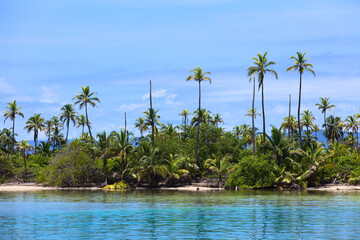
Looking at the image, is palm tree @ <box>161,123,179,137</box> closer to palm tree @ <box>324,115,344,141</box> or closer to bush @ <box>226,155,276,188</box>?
bush @ <box>226,155,276,188</box>

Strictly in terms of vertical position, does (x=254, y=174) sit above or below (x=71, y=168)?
below

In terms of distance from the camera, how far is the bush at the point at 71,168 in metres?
61.9

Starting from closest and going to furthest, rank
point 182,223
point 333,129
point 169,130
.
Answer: point 182,223 → point 169,130 → point 333,129

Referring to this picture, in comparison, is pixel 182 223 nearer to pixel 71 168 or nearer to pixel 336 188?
pixel 336 188

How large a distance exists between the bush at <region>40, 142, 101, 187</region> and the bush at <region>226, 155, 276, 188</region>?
20.8m

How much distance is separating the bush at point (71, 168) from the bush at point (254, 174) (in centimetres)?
2081

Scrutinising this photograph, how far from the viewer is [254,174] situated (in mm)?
55188

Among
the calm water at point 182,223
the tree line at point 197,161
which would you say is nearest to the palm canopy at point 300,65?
the tree line at point 197,161

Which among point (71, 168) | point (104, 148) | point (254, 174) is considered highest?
point (104, 148)

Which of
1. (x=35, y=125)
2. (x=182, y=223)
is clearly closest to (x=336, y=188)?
(x=182, y=223)

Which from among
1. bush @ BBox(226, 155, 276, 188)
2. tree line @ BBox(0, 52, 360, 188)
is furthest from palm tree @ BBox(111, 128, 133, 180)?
bush @ BBox(226, 155, 276, 188)

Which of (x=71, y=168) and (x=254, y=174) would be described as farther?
(x=71, y=168)

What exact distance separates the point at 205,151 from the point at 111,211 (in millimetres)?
42368

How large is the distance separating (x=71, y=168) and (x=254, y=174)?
83.5 feet
